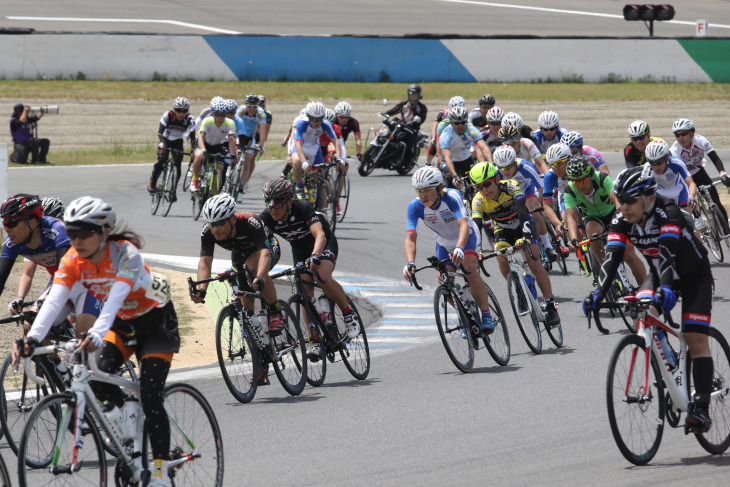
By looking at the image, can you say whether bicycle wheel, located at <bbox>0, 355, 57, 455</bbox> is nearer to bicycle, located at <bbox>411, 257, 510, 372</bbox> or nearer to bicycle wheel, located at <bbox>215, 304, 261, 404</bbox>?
bicycle wheel, located at <bbox>215, 304, 261, 404</bbox>

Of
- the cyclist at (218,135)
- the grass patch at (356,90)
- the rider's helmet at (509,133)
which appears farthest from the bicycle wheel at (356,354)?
the grass patch at (356,90)

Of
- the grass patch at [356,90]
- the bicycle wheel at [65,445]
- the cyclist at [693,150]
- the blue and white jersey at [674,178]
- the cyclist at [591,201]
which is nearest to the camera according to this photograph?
the bicycle wheel at [65,445]

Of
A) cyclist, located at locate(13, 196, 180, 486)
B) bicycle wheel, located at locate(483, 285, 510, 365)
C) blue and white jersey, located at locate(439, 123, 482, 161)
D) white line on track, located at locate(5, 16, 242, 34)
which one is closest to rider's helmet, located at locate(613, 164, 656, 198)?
cyclist, located at locate(13, 196, 180, 486)

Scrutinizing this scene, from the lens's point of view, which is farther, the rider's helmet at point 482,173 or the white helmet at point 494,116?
the white helmet at point 494,116

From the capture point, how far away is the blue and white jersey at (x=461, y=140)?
1777cm

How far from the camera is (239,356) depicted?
931 centimetres

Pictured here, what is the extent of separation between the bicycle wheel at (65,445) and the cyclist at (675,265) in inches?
125

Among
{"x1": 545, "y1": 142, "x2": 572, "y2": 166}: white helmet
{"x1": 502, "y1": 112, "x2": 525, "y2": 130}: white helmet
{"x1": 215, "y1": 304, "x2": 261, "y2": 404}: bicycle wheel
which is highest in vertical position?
{"x1": 545, "y1": 142, "x2": 572, "y2": 166}: white helmet

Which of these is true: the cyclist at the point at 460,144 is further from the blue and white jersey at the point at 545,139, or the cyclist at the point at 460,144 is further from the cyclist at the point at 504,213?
the cyclist at the point at 504,213

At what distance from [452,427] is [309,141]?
32.6ft

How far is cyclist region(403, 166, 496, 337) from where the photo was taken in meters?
10.5

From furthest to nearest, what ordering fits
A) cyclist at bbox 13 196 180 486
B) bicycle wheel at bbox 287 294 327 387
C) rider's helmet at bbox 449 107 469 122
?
rider's helmet at bbox 449 107 469 122 → bicycle wheel at bbox 287 294 327 387 → cyclist at bbox 13 196 180 486

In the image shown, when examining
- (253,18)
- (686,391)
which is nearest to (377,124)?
(253,18)

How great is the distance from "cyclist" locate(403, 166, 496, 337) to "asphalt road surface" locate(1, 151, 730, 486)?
76 cm
